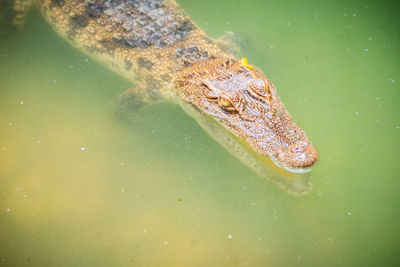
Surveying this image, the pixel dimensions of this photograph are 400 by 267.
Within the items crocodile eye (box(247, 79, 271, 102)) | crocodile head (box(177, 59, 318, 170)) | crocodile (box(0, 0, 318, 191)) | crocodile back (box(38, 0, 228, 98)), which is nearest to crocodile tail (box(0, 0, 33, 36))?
crocodile (box(0, 0, 318, 191))

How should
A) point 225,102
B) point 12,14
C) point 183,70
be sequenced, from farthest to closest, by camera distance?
point 12,14 → point 183,70 → point 225,102

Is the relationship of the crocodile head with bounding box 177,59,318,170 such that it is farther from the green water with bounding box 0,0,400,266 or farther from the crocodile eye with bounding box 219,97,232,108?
the green water with bounding box 0,0,400,266

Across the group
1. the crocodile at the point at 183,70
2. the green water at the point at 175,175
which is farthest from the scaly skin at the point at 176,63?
the green water at the point at 175,175

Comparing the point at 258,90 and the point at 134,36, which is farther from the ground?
the point at 258,90

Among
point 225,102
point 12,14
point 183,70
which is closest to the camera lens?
point 225,102

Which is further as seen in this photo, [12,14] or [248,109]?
[12,14]

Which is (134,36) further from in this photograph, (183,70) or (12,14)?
(12,14)

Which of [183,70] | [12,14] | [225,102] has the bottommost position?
[12,14]

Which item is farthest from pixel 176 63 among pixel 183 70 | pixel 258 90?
pixel 258 90
